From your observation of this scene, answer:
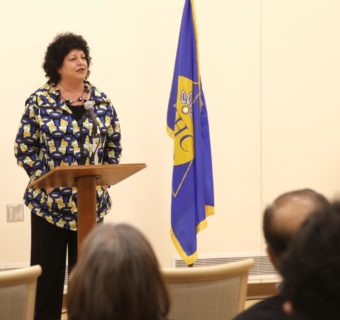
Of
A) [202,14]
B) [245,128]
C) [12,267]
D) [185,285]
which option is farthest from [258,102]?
[185,285]

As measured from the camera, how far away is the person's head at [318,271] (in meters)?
0.95

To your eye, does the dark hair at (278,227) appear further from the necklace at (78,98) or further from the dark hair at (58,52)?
the dark hair at (58,52)

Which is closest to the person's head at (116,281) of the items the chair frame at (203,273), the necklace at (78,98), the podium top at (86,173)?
the chair frame at (203,273)

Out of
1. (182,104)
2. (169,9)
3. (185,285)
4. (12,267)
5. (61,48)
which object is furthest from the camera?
(169,9)

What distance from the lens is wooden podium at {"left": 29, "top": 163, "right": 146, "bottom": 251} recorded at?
294 centimetres

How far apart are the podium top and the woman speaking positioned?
16.6 inches

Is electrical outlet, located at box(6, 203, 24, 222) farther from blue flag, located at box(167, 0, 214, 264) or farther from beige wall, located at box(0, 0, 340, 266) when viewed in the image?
blue flag, located at box(167, 0, 214, 264)

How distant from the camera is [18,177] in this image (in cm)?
488

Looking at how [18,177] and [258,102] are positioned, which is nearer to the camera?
[18,177]

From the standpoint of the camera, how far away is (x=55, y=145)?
3.63 metres

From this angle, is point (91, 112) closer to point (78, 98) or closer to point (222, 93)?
point (78, 98)

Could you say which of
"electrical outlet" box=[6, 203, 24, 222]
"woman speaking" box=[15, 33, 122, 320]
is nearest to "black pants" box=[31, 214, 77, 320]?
"woman speaking" box=[15, 33, 122, 320]

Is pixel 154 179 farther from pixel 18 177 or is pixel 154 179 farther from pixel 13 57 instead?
pixel 13 57

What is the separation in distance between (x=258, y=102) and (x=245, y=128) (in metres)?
0.25
